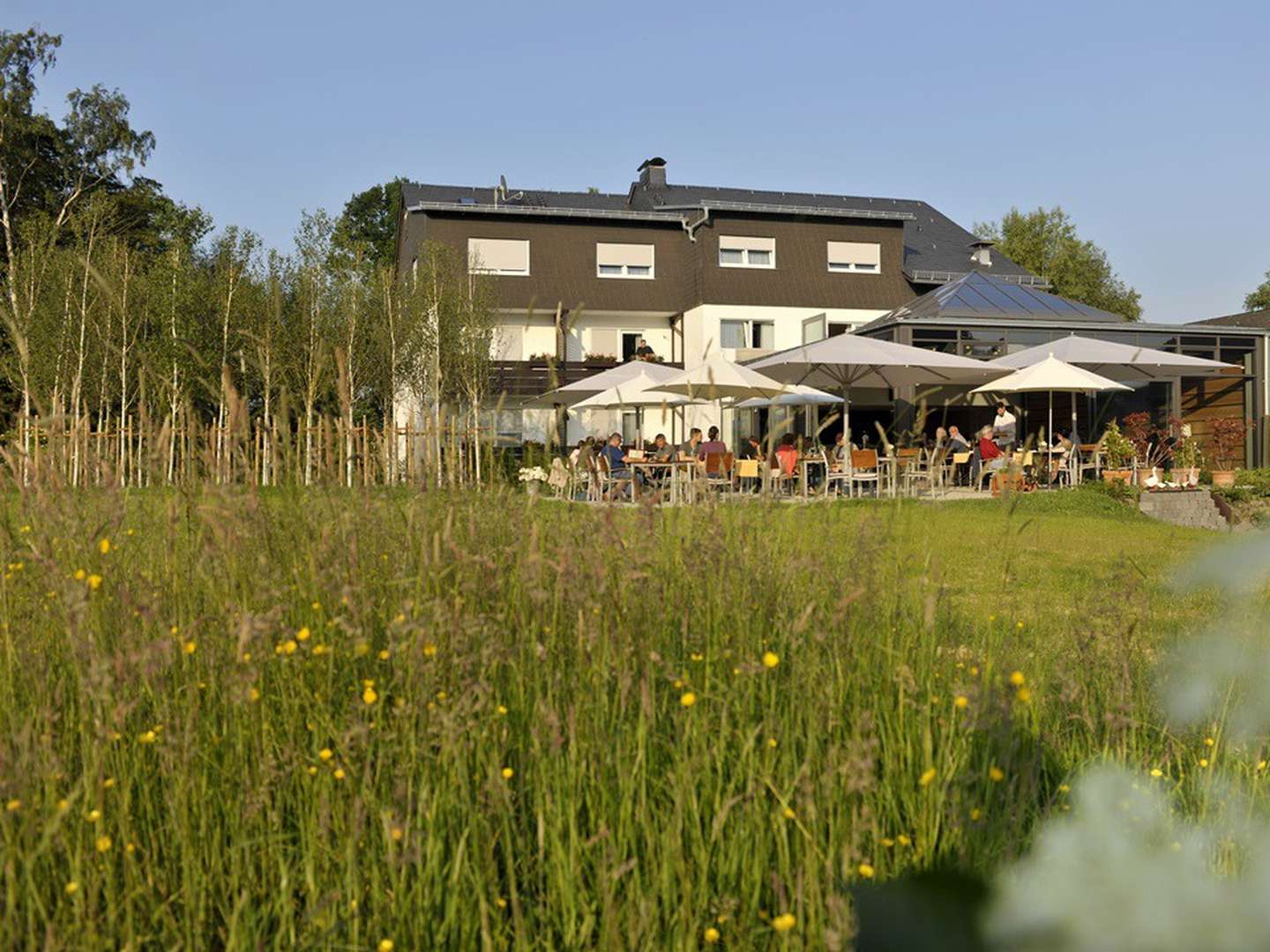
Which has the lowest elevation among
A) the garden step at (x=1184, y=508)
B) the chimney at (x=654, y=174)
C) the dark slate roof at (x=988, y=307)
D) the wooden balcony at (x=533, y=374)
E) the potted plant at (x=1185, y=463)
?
the garden step at (x=1184, y=508)

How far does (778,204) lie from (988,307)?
12153mm

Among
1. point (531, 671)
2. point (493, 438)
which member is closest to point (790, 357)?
point (493, 438)

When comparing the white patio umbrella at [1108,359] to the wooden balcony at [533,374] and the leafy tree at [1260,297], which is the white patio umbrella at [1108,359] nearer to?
the wooden balcony at [533,374]

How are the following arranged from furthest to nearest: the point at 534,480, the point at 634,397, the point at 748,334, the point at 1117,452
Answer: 1. the point at 748,334
2. the point at 1117,452
3. the point at 634,397
4. the point at 534,480

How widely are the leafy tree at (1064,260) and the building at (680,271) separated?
652 inches

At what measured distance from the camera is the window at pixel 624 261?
3120 cm

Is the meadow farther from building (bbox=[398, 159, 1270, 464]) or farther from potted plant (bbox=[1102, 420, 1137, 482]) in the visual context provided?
building (bbox=[398, 159, 1270, 464])

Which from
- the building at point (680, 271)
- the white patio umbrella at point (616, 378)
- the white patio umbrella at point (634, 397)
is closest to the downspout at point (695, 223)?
the building at point (680, 271)

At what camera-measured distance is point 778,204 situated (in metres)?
34.3

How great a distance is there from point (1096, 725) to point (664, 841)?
169cm

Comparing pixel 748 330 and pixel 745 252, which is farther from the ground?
pixel 745 252

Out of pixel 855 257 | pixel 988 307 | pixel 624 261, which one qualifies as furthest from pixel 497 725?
pixel 855 257

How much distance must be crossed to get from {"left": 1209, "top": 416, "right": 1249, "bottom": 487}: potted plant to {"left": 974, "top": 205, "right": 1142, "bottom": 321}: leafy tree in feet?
78.4

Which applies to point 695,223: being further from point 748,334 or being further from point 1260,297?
point 1260,297
